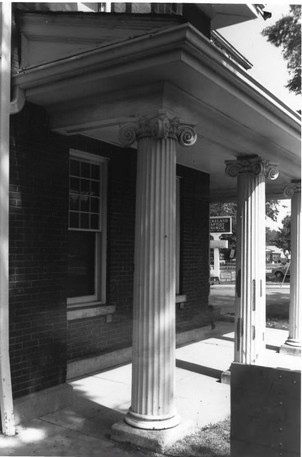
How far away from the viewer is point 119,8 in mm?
6348

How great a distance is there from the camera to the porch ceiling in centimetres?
391

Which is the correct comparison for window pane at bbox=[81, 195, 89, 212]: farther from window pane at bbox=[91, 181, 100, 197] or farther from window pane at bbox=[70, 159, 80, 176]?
window pane at bbox=[70, 159, 80, 176]

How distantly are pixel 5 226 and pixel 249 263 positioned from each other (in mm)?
3289

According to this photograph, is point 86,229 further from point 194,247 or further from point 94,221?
point 194,247

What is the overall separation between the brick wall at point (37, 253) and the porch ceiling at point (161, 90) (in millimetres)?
374

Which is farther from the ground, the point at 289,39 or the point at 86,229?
the point at 289,39

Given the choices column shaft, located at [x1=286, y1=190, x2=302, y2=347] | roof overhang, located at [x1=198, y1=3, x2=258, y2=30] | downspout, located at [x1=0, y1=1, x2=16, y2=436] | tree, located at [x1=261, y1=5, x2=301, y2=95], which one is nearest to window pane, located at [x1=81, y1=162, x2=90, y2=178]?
downspout, located at [x1=0, y1=1, x2=16, y2=436]

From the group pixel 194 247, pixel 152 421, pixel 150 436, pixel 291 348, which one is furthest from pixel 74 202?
pixel 291 348

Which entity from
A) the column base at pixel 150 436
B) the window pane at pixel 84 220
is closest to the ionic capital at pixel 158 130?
the window pane at pixel 84 220

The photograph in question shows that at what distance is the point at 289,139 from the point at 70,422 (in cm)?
445

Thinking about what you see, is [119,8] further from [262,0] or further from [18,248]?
[262,0]

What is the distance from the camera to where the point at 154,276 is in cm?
445

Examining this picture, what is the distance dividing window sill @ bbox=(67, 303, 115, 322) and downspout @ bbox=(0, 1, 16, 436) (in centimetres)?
177

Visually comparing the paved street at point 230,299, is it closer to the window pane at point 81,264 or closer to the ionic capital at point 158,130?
the window pane at point 81,264
